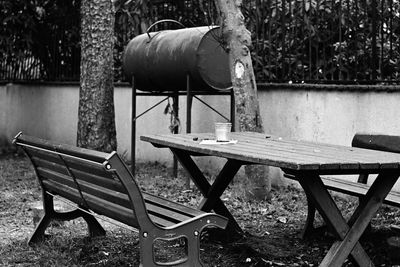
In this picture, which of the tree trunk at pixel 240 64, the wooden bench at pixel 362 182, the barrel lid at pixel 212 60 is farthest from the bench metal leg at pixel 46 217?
the barrel lid at pixel 212 60

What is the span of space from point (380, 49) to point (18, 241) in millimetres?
3959

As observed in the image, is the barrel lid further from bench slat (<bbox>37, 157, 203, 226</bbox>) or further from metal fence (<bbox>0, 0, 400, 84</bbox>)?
bench slat (<bbox>37, 157, 203, 226</bbox>)

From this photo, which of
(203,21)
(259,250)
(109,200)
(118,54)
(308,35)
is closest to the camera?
(109,200)

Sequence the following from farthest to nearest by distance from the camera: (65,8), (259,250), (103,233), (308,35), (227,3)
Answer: (65,8) → (308,35) → (227,3) → (103,233) → (259,250)

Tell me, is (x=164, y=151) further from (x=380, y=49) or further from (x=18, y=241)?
(x=18, y=241)

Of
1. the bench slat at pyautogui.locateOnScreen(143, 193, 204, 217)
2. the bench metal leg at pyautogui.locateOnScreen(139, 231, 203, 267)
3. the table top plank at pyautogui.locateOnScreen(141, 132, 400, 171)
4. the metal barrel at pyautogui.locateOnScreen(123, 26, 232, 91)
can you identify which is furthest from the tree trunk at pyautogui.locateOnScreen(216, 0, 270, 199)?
the bench metal leg at pyautogui.locateOnScreen(139, 231, 203, 267)

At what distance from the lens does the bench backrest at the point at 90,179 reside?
4.54 m

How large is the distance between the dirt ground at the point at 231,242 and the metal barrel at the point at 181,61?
47.3 inches

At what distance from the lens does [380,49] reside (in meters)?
8.41

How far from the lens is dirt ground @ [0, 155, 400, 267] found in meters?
5.96

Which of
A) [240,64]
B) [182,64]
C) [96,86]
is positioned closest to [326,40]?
[240,64]

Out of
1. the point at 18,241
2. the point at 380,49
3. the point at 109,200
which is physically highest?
the point at 380,49

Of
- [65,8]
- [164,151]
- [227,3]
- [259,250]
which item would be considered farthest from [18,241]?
[65,8]

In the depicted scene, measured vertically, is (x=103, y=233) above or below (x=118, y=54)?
below
